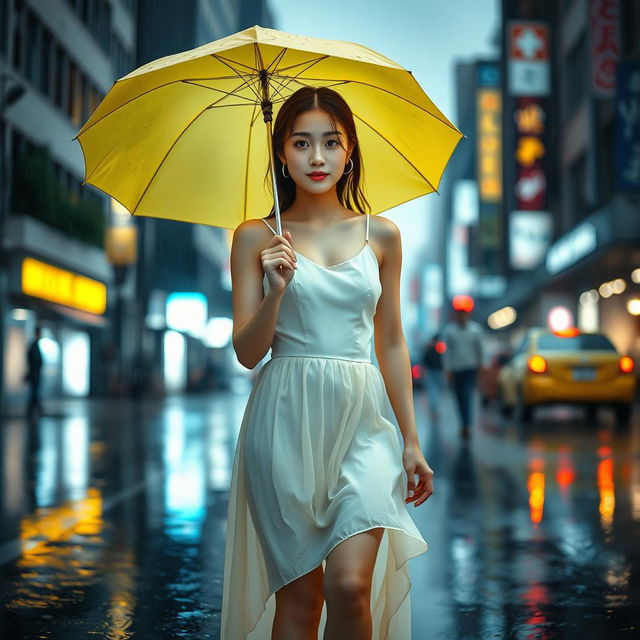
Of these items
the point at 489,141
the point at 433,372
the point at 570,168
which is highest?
the point at 489,141

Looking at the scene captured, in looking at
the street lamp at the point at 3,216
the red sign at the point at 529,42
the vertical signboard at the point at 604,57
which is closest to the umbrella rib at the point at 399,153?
the street lamp at the point at 3,216

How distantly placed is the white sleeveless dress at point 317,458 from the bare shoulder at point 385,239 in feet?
0.17

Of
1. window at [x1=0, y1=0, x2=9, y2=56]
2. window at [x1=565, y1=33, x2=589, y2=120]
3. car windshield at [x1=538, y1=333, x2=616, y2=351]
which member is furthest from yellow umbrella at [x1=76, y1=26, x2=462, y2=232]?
window at [x1=565, y1=33, x2=589, y2=120]

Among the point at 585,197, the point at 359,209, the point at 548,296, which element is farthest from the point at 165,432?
the point at 548,296

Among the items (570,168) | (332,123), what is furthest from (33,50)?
(332,123)

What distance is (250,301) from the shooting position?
3408 mm

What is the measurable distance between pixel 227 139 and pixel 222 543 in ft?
10.9

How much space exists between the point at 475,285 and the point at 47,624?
75.8 meters

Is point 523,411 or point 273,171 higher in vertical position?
point 273,171

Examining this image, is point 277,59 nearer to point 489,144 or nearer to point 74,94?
point 74,94

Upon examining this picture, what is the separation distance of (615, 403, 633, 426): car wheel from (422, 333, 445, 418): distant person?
275cm

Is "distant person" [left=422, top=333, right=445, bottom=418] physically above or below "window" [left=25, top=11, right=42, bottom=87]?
below

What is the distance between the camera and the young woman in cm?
320

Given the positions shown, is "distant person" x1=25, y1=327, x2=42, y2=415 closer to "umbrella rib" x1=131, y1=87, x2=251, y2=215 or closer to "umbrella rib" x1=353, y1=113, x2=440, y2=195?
"umbrella rib" x1=131, y1=87, x2=251, y2=215
